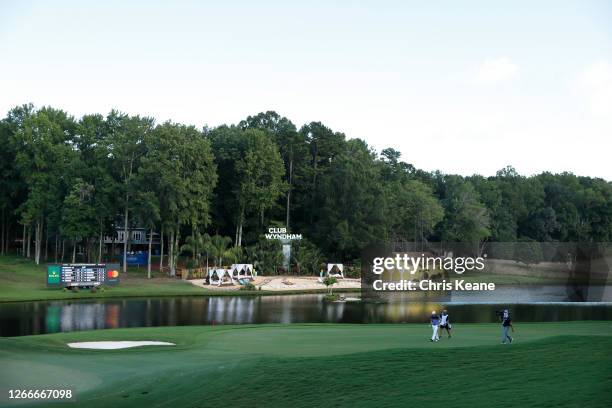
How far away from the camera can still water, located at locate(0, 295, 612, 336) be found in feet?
151

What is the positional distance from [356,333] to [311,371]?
603 inches

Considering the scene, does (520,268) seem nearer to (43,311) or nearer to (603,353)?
(43,311)

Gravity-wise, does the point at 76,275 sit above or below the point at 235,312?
above

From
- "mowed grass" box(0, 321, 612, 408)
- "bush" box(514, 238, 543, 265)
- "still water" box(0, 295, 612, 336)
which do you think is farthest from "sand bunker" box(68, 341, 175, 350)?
"bush" box(514, 238, 543, 265)

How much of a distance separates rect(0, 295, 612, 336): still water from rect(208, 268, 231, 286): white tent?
1029 cm

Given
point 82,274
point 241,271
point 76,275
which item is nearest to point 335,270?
point 241,271

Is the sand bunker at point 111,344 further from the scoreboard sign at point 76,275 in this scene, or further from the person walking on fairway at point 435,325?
the scoreboard sign at point 76,275

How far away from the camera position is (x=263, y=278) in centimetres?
8412

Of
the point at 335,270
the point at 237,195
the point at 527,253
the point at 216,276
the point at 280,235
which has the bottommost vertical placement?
the point at 216,276

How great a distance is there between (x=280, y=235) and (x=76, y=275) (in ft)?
106

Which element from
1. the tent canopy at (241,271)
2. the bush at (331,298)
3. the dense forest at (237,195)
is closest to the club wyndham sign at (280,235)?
the dense forest at (237,195)

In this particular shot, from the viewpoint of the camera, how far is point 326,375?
1994 centimetres

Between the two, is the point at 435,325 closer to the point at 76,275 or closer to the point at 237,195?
the point at 76,275

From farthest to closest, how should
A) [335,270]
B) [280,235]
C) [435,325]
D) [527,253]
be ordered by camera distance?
[280,235]
[335,270]
[527,253]
[435,325]
